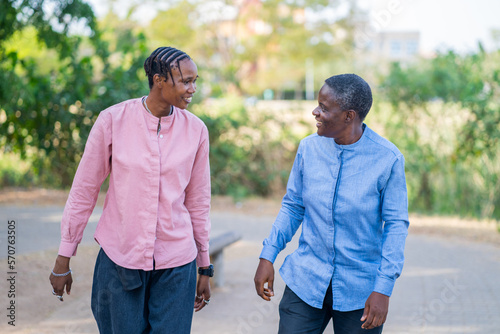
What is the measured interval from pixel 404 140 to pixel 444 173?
3.33ft

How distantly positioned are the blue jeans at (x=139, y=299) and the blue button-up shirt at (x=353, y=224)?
52cm

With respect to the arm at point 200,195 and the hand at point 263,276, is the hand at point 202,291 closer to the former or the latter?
the arm at point 200,195

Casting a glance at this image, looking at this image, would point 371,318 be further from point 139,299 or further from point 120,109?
point 120,109

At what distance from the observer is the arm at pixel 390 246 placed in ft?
7.95

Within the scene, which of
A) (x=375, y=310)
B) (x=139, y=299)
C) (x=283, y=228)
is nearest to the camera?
(x=375, y=310)

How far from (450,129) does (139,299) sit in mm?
9708

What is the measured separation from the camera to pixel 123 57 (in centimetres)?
1073

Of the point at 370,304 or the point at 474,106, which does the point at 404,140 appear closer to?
the point at 474,106

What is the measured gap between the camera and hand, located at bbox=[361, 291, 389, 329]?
2.41 meters

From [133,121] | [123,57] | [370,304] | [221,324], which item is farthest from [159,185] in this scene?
[123,57]

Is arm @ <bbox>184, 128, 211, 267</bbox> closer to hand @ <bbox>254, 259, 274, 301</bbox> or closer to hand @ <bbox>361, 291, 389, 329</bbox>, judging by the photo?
hand @ <bbox>254, 259, 274, 301</bbox>

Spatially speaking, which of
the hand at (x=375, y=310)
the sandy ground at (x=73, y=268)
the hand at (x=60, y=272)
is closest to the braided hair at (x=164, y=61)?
the hand at (x=60, y=272)

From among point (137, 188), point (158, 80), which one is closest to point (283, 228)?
Answer: point (137, 188)

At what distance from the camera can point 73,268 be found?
6.00 metres
